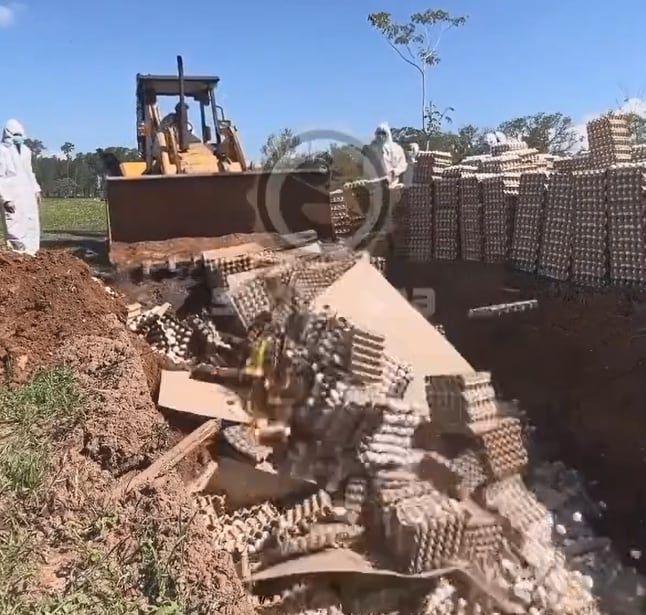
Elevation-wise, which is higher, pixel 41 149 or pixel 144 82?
pixel 41 149

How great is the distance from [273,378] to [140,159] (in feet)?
20.1

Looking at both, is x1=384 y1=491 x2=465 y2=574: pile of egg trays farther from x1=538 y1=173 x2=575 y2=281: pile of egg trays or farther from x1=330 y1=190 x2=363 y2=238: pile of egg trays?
x1=330 y1=190 x2=363 y2=238: pile of egg trays

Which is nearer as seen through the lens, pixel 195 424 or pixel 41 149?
pixel 195 424

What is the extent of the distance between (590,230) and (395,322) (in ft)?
7.26

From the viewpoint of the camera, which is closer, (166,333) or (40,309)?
(40,309)

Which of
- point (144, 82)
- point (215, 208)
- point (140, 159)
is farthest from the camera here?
point (140, 159)

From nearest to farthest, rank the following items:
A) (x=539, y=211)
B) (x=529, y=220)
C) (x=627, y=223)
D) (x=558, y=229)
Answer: (x=627, y=223) < (x=558, y=229) < (x=539, y=211) < (x=529, y=220)

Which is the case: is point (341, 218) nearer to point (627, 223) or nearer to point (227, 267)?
point (227, 267)

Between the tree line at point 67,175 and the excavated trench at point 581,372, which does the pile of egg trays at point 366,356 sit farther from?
the tree line at point 67,175

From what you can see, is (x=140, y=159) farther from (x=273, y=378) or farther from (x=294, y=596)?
(x=294, y=596)

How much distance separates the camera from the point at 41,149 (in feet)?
242

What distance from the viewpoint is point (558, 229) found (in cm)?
669

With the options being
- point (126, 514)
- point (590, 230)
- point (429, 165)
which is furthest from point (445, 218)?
point (126, 514)

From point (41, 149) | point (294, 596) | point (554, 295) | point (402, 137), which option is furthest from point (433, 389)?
point (41, 149)
